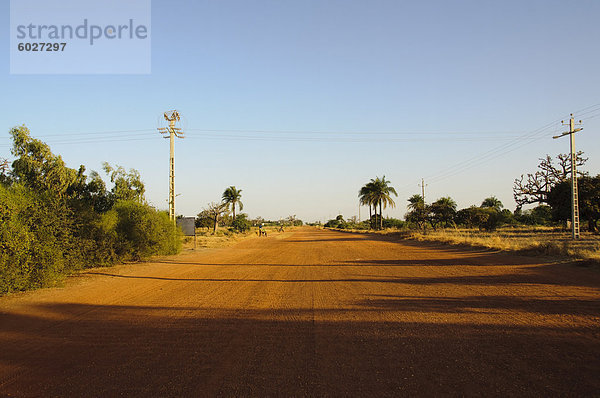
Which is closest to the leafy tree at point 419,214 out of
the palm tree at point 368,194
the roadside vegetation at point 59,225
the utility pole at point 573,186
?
the palm tree at point 368,194

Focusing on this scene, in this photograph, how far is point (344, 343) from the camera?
594cm

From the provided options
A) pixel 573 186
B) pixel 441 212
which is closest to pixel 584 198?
pixel 573 186

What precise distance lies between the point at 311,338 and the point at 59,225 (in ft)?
32.2

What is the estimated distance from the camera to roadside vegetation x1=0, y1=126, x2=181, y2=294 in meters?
10.1

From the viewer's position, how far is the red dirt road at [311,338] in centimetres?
447

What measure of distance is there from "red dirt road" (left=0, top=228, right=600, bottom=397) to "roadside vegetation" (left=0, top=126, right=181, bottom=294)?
935 millimetres

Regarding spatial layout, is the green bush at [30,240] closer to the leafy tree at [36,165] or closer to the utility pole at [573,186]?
the leafy tree at [36,165]

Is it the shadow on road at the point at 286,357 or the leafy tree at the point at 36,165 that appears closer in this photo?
the shadow on road at the point at 286,357

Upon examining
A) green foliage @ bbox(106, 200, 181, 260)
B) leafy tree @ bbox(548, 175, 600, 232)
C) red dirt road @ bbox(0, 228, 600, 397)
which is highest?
leafy tree @ bbox(548, 175, 600, 232)

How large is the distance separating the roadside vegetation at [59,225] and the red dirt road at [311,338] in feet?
3.07

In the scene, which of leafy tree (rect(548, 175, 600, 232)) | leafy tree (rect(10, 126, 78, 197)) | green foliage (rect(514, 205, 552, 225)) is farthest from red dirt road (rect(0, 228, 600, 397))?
green foliage (rect(514, 205, 552, 225))

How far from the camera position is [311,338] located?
6.25 metres

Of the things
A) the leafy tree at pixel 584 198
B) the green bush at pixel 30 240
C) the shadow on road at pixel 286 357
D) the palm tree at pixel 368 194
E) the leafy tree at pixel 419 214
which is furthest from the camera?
the palm tree at pixel 368 194

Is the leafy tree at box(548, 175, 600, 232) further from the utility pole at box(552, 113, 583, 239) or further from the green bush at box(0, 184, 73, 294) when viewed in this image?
the green bush at box(0, 184, 73, 294)
